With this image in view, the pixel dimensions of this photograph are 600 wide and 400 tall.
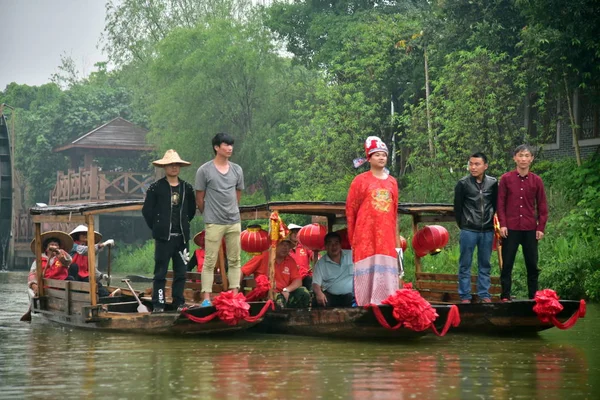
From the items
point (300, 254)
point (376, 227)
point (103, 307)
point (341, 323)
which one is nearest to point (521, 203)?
point (376, 227)

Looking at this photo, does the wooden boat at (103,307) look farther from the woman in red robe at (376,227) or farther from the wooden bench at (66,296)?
the woman in red robe at (376,227)

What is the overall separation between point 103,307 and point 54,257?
7.81 feet

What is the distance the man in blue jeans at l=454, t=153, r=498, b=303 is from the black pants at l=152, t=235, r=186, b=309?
2.94m

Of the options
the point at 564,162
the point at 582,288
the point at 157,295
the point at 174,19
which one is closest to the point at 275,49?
the point at 174,19

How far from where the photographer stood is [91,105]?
41.3 meters

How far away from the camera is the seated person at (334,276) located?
424 inches

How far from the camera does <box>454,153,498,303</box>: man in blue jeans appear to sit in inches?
410

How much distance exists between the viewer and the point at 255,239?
39.2 feet

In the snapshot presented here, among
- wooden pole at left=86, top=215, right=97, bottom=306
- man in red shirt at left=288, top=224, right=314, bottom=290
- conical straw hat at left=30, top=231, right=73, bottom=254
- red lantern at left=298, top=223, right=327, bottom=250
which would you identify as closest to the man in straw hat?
wooden pole at left=86, top=215, right=97, bottom=306

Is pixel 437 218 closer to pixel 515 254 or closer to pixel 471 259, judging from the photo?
pixel 471 259

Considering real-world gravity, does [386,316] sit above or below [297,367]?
above

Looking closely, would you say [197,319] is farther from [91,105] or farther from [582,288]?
[91,105]

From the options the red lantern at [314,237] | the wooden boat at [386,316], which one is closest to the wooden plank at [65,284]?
the wooden boat at [386,316]

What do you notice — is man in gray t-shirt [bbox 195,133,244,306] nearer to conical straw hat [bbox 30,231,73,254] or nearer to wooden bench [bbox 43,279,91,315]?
wooden bench [bbox 43,279,91,315]
